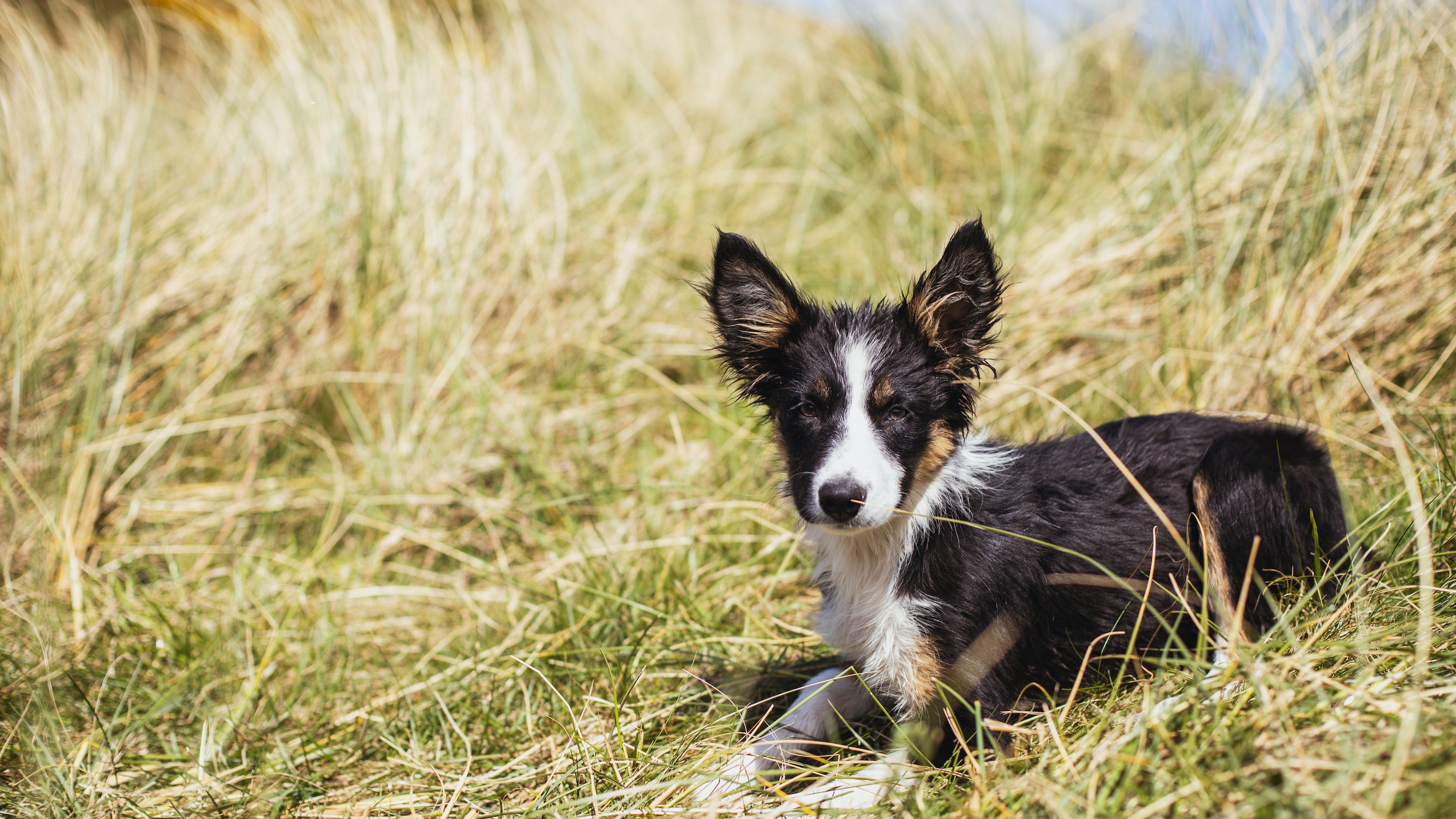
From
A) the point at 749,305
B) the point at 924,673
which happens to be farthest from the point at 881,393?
the point at 924,673

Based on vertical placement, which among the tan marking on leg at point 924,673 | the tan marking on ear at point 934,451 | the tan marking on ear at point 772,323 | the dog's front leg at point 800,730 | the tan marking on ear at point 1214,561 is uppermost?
the tan marking on ear at point 772,323

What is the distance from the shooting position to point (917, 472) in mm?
2459

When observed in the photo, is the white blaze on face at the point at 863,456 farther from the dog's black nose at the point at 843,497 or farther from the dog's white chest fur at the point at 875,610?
the dog's white chest fur at the point at 875,610

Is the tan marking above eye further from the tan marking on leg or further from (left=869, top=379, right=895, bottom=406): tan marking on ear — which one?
the tan marking on leg

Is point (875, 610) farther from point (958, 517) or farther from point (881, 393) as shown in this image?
point (881, 393)

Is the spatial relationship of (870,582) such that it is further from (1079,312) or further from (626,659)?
(1079,312)

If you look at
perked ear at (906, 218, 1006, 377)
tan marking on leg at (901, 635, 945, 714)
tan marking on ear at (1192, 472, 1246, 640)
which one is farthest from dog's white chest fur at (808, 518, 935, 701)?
tan marking on ear at (1192, 472, 1246, 640)

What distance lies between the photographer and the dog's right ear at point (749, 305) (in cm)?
247

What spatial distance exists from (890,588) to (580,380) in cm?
245

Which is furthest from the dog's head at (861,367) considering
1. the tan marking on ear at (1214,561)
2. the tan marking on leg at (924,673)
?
the tan marking on ear at (1214,561)

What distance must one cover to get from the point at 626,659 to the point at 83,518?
258 centimetres

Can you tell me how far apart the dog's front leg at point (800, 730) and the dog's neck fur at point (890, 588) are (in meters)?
0.10

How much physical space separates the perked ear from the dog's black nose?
1.74 feet

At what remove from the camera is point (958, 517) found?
2500 millimetres
